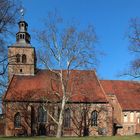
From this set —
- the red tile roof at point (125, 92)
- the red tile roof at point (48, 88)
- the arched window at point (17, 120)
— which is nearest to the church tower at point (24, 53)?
the red tile roof at point (48, 88)

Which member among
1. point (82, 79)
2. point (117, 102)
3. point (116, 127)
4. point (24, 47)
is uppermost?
point (24, 47)

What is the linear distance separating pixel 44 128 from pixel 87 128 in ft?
21.5

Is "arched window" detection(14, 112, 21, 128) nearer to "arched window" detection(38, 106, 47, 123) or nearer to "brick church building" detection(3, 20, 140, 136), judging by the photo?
"brick church building" detection(3, 20, 140, 136)

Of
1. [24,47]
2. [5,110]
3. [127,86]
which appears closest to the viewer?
[5,110]

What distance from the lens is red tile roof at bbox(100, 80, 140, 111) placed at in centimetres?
5488

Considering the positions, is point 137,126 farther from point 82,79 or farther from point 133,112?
point 82,79

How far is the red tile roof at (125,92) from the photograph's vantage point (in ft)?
180

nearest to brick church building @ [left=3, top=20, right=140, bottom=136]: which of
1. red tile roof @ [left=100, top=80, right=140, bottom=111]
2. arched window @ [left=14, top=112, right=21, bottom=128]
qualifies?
arched window @ [left=14, top=112, right=21, bottom=128]

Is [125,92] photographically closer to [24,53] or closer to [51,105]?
[51,105]

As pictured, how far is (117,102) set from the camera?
2143 inches

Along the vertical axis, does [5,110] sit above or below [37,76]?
below

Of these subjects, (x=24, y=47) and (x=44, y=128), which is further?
Result: (x=24, y=47)

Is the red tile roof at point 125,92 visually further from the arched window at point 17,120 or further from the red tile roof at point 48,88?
the arched window at point 17,120

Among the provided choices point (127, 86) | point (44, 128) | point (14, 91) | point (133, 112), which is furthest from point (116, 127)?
point (14, 91)
